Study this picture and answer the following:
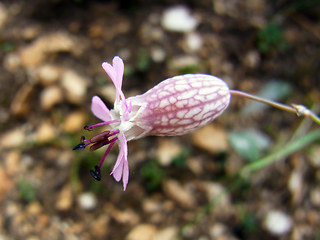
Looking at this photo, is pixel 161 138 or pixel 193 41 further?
pixel 193 41

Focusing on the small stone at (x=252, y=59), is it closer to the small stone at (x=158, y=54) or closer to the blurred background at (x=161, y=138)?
the blurred background at (x=161, y=138)

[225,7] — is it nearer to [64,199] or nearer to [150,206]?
[150,206]

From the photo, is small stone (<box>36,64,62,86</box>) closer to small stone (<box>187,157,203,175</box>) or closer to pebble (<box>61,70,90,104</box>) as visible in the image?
pebble (<box>61,70,90,104</box>)

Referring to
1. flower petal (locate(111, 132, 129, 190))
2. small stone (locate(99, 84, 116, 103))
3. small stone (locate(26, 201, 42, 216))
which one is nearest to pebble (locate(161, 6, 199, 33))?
small stone (locate(99, 84, 116, 103))

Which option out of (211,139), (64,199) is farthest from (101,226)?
(211,139)

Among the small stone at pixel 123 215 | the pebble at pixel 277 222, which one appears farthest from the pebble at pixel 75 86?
the pebble at pixel 277 222
